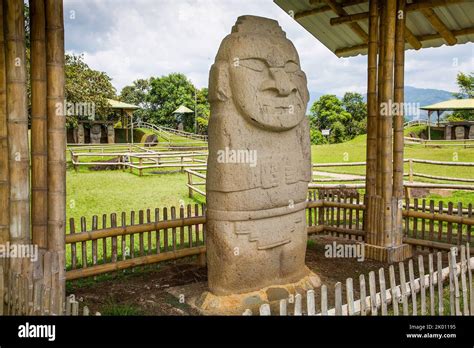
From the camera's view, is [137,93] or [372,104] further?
[137,93]

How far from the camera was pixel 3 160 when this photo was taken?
4.04m

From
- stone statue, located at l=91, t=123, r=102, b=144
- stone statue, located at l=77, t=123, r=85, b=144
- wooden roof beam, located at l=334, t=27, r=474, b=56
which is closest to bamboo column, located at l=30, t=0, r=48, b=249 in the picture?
wooden roof beam, located at l=334, t=27, r=474, b=56

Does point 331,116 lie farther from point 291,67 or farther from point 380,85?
point 291,67

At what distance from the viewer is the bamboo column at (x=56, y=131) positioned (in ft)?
13.4

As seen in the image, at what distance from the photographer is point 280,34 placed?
5371 mm

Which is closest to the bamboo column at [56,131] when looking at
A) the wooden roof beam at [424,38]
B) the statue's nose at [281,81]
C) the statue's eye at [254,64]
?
the statue's eye at [254,64]

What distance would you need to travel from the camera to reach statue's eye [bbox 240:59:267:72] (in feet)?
16.1

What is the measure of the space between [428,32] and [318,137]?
26488 mm

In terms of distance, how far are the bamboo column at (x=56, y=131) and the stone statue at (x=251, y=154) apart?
154 centimetres

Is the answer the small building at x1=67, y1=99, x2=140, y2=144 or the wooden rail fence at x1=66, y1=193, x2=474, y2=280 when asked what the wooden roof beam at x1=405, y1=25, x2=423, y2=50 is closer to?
the wooden rail fence at x1=66, y1=193, x2=474, y2=280

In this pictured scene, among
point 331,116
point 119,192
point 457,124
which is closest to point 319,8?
point 119,192

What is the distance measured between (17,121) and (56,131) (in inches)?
12.8
